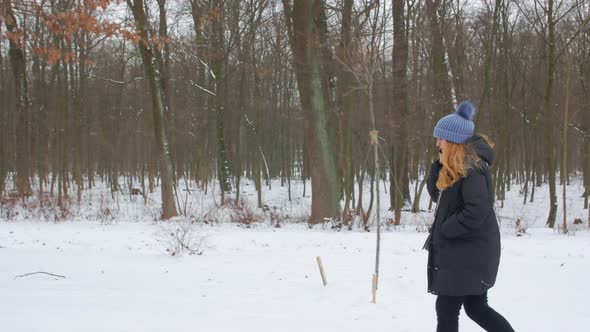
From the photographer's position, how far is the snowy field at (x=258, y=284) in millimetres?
4760

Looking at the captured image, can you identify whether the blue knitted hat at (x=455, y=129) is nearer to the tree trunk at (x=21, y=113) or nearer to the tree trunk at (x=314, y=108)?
the tree trunk at (x=314, y=108)

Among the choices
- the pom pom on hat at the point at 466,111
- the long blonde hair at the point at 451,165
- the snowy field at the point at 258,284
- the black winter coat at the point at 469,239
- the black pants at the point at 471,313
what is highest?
the pom pom on hat at the point at 466,111

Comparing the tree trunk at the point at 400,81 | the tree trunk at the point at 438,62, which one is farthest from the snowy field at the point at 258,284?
the tree trunk at the point at 438,62

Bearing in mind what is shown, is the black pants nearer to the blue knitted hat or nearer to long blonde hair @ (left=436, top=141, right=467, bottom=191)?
long blonde hair @ (left=436, top=141, right=467, bottom=191)

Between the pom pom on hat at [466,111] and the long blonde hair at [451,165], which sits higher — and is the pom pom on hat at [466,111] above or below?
above

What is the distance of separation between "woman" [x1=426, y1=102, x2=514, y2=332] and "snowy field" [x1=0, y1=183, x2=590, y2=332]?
4.83 ft

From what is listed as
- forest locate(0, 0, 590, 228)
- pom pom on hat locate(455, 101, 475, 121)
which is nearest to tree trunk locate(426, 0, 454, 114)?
forest locate(0, 0, 590, 228)

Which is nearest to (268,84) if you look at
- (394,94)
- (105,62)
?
(105,62)

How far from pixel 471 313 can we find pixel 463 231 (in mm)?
602

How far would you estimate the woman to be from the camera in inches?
119

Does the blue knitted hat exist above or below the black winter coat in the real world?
above

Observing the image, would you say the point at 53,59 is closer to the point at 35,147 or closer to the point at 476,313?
the point at 476,313

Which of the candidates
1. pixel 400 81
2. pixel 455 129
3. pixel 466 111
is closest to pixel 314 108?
pixel 400 81

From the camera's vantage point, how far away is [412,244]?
9.41m
